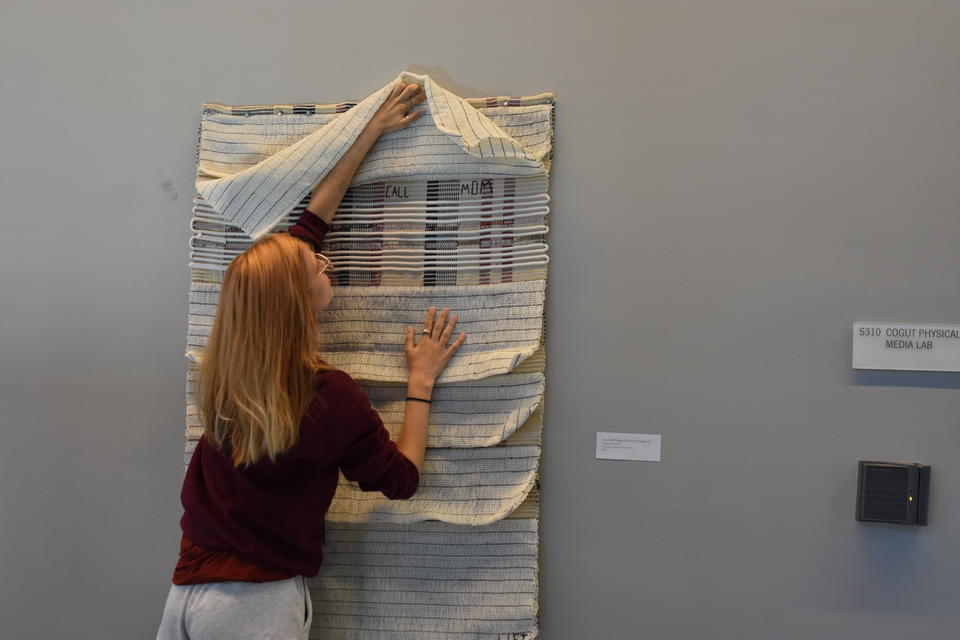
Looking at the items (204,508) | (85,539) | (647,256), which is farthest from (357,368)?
(85,539)

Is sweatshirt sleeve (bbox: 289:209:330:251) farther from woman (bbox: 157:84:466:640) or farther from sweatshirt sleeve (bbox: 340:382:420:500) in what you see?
sweatshirt sleeve (bbox: 340:382:420:500)

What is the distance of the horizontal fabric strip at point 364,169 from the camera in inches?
46.2

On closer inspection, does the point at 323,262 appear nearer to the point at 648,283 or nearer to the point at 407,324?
the point at 407,324

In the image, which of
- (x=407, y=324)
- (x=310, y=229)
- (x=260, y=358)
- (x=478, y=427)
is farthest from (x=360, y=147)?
(x=478, y=427)

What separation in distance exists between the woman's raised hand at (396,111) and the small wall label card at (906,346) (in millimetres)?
860

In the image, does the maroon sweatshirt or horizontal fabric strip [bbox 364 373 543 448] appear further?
horizontal fabric strip [bbox 364 373 543 448]

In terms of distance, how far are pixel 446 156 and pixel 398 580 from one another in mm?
771

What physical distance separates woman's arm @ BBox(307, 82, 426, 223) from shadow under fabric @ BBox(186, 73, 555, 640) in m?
0.02

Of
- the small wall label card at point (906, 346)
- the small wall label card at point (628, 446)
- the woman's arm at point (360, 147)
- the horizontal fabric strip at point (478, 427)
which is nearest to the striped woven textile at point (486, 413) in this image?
the horizontal fabric strip at point (478, 427)

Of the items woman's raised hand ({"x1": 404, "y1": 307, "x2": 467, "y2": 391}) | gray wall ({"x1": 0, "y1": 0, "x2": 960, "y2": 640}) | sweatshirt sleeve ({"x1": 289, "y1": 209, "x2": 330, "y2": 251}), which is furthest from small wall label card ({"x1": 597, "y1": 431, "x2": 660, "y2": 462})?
sweatshirt sleeve ({"x1": 289, "y1": 209, "x2": 330, "y2": 251})

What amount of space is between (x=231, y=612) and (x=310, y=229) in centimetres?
64

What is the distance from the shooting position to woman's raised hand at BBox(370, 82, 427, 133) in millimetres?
1205

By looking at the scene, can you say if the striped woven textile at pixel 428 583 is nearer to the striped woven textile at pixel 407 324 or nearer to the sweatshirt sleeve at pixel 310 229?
the striped woven textile at pixel 407 324

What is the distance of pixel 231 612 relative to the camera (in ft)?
3.30
